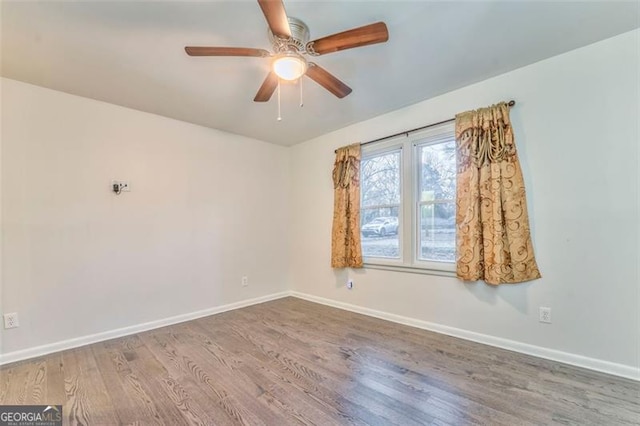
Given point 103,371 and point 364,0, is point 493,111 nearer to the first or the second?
point 364,0

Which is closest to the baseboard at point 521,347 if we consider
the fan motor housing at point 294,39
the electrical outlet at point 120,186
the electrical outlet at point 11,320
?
the fan motor housing at point 294,39

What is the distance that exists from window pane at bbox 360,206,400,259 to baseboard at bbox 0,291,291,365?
191 cm

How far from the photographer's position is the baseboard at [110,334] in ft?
8.40

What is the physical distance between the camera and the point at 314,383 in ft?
6.88

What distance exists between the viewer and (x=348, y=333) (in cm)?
306

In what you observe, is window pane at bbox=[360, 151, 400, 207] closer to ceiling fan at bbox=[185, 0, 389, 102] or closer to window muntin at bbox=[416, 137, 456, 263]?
window muntin at bbox=[416, 137, 456, 263]

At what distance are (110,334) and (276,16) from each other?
343 centimetres

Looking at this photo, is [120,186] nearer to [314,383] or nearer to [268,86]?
[268,86]

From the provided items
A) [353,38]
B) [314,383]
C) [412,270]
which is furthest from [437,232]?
[353,38]

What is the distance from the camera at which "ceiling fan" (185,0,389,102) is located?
1564mm

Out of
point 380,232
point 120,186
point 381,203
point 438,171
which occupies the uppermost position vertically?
point 438,171

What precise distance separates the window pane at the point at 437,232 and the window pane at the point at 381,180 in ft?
1.40

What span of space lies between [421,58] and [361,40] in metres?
0.97

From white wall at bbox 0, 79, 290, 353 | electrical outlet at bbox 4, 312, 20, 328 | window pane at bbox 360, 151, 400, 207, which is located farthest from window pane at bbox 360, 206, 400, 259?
electrical outlet at bbox 4, 312, 20, 328
